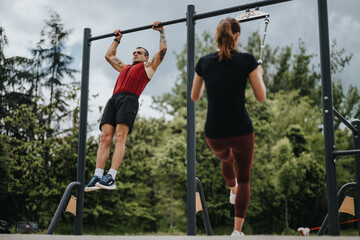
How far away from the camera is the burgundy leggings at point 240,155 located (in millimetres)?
2936

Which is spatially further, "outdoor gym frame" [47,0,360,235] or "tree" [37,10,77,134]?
"tree" [37,10,77,134]

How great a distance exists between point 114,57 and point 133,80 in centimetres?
72

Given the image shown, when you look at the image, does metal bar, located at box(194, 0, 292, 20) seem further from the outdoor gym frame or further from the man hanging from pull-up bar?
the man hanging from pull-up bar

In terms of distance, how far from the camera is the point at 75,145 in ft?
60.0

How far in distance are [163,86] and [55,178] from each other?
10559 millimetres

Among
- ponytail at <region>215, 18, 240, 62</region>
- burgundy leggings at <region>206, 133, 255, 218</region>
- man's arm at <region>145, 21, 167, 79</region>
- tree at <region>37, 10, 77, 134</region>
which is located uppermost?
tree at <region>37, 10, 77, 134</region>

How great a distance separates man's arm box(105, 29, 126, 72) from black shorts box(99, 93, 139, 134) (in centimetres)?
61

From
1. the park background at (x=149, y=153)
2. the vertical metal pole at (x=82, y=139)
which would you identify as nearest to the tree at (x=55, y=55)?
the park background at (x=149, y=153)

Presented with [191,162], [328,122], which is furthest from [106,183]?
[328,122]

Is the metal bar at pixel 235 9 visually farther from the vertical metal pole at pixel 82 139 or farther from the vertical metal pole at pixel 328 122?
the vertical metal pole at pixel 82 139

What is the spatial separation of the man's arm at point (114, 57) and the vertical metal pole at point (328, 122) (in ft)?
8.68

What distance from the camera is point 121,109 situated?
4664 millimetres

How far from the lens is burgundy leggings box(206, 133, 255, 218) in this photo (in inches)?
116

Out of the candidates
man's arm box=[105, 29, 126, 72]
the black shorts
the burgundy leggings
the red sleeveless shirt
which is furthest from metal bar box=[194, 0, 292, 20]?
the burgundy leggings
